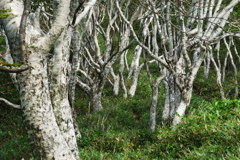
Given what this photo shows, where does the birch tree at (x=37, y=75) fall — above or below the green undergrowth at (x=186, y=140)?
above

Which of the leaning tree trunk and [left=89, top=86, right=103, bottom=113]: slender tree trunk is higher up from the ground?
the leaning tree trunk

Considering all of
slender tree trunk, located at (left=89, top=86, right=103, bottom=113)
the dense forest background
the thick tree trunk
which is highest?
the thick tree trunk

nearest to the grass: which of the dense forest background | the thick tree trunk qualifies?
the dense forest background

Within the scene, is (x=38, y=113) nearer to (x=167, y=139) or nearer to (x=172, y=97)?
(x=167, y=139)

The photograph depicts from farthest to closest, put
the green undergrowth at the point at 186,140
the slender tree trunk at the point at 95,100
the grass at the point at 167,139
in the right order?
the slender tree trunk at the point at 95,100 → the grass at the point at 167,139 → the green undergrowth at the point at 186,140

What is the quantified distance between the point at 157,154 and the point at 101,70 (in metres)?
6.24

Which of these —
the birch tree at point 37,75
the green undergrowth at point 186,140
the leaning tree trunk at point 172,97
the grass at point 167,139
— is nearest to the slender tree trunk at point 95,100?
the grass at point 167,139

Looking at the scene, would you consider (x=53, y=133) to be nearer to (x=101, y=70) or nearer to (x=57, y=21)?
(x=57, y=21)

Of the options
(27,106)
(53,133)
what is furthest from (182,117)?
(27,106)

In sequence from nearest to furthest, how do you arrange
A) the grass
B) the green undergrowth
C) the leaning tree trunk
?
the green undergrowth → the grass → the leaning tree trunk

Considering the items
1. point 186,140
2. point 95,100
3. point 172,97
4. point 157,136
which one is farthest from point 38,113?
point 95,100

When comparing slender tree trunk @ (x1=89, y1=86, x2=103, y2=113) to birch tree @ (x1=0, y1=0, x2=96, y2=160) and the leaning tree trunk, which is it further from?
birch tree @ (x1=0, y1=0, x2=96, y2=160)

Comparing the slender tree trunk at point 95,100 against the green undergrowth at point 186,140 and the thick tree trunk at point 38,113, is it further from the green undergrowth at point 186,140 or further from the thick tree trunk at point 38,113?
the thick tree trunk at point 38,113

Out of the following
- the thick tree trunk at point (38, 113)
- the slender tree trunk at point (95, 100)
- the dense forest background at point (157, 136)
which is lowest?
the slender tree trunk at point (95, 100)
